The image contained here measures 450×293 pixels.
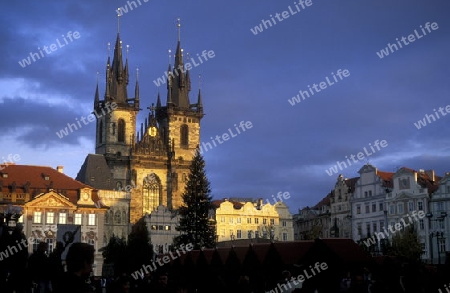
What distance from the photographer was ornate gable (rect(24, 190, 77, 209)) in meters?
67.2

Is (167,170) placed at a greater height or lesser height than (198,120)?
lesser

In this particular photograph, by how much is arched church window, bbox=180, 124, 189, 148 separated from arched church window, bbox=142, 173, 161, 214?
703 cm

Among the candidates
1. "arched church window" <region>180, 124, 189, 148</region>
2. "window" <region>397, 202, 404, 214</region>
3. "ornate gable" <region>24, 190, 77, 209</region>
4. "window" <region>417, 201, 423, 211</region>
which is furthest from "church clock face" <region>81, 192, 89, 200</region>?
"window" <region>417, 201, 423, 211</region>

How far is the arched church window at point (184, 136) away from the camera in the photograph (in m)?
92.8

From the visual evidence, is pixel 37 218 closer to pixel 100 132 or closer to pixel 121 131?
pixel 121 131

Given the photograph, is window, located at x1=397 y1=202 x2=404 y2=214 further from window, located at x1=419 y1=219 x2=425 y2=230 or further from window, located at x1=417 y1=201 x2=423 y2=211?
window, located at x1=419 y1=219 x2=425 y2=230

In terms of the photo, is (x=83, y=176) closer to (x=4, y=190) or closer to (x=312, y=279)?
(x=4, y=190)

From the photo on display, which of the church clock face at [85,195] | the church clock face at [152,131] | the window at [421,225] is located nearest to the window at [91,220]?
the church clock face at [85,195]

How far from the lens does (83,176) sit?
82062 millimetres

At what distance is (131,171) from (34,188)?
18.3m

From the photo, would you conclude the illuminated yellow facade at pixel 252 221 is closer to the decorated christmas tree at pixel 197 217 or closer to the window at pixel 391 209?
the window at pixel 391 209

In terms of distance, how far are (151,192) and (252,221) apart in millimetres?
14803

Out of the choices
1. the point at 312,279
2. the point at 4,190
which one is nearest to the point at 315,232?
the point at 4,190

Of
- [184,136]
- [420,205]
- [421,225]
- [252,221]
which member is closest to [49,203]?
[184,136]
